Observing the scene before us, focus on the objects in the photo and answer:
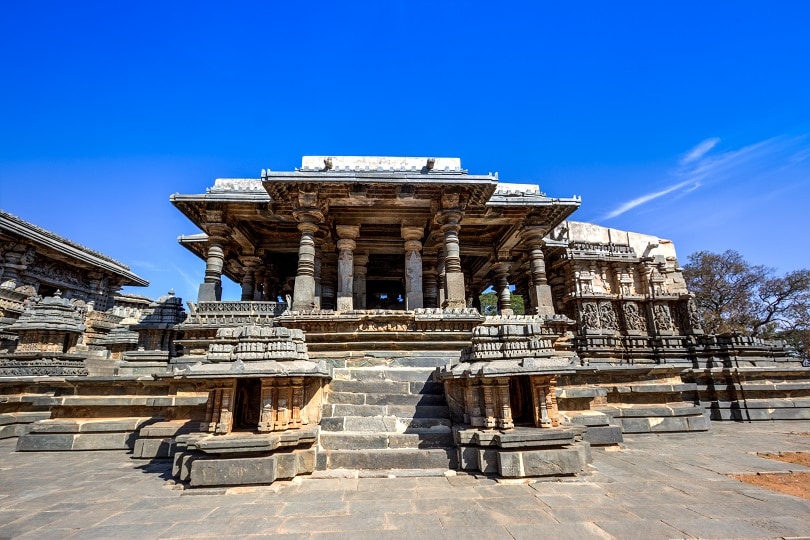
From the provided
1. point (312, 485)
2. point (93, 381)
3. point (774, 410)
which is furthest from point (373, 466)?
point (774, 410)

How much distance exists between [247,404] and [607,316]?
1647 centimetres

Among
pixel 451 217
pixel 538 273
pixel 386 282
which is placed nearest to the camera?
pixel 451 217

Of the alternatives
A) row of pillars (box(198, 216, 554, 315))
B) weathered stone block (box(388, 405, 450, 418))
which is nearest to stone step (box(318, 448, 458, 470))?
weathered stone block (box(388, 405, 450, 418))

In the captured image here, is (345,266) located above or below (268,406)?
above

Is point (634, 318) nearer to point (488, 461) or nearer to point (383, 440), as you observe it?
point (488, 461)

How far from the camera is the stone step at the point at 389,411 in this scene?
17.6ft

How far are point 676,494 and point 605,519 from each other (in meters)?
1.11

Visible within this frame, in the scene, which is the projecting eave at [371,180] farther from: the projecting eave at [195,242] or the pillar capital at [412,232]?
the projecting eave at [195,242]

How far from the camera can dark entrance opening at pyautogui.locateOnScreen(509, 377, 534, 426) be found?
4879 millimetres

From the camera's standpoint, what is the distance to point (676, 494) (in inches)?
137

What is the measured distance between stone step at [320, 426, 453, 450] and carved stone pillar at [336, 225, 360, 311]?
699 cm

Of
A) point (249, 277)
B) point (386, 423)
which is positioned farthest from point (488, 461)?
point (249, 277)

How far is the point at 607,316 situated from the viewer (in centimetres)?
1680

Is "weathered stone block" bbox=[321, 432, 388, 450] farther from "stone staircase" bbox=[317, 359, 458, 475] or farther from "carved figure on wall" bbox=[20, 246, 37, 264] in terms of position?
"carved figure on wall" bbox=[20, 246, 37, 264]
